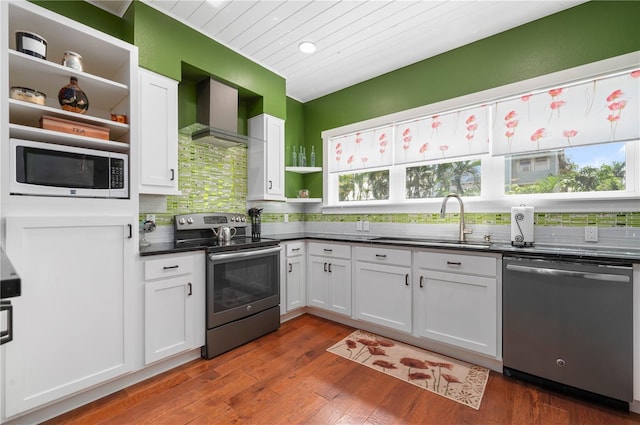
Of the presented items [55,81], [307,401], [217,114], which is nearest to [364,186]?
[217,114]

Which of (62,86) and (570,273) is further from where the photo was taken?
(62,86)

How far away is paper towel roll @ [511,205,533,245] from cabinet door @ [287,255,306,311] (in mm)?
2066

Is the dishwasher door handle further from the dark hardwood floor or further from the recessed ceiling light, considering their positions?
the recessed ceiling light

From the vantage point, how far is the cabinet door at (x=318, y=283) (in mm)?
3295

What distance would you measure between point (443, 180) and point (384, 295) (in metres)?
1.36

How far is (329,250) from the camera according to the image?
10.7 ft

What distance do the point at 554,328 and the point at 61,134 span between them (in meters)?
3.35

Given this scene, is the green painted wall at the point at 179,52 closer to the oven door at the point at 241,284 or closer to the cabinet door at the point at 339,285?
the oven door at the point at 241,284

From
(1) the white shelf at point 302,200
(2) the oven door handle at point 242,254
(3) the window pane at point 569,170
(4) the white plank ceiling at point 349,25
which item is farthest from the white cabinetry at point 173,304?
(3) the window pane at point 569,170

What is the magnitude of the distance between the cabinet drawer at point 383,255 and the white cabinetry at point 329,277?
152 mm

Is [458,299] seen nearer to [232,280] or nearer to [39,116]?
[232,280]

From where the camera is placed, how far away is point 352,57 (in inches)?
122

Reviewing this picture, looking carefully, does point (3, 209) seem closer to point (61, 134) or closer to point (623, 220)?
point (61, 134)

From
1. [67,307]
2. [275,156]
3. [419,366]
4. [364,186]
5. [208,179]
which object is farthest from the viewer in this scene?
[364,186]
